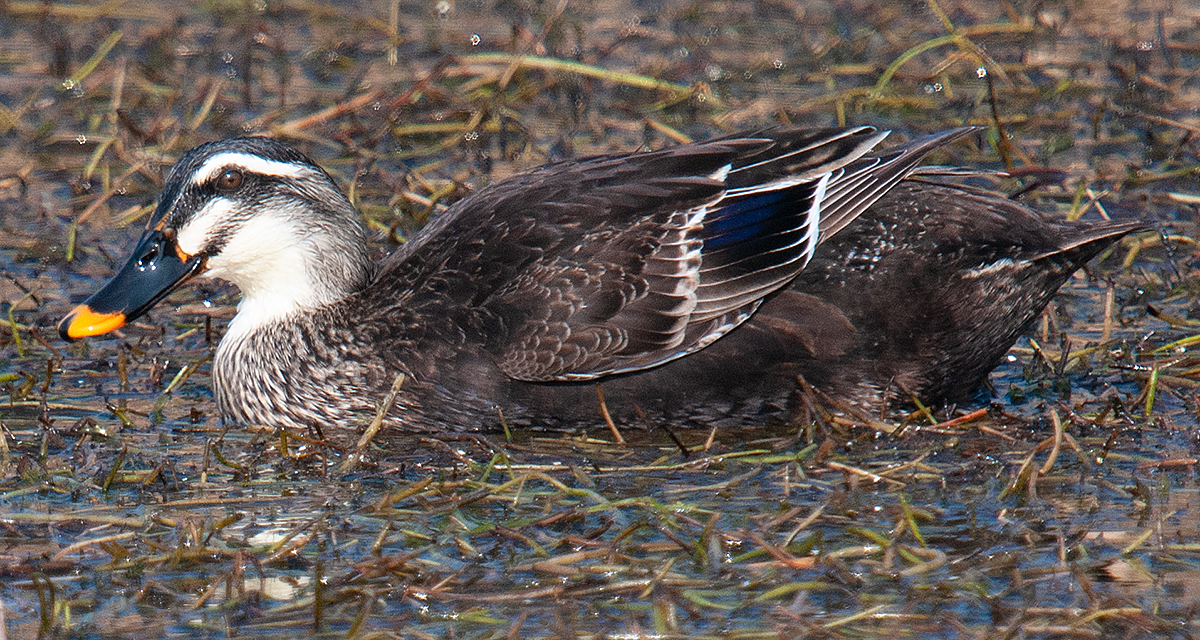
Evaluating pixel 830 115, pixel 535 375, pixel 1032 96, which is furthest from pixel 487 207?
pixel 1032 96

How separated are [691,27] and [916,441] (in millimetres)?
5642

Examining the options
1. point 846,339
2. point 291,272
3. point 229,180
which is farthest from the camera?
point 291,272

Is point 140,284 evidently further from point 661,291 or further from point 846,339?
point 846,339

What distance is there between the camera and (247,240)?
6402 mm

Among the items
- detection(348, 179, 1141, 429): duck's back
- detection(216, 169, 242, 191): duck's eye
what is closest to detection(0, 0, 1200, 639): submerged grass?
detection(348, 179, 1141, 429): duck's back

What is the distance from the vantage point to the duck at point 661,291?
6031 millimetres

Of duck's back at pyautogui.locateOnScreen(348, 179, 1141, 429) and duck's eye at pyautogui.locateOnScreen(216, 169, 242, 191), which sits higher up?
duck's eye at pyautogui.locateOnScreen(216, 169, 242, 191)

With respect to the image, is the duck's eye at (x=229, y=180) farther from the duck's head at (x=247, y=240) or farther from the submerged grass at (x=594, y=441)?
the submerged grass at (x=594, y=441)

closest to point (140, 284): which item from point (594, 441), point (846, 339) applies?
point (594, 441)

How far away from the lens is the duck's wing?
236 inches

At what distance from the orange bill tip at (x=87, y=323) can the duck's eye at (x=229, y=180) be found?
647 mm

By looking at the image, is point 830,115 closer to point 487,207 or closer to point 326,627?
point 487,207

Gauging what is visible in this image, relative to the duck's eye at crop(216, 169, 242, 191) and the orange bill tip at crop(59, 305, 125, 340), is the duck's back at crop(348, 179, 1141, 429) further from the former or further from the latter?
the orange bill tip at crop(59, 305, 125, 340)

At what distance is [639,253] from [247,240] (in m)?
1.64
